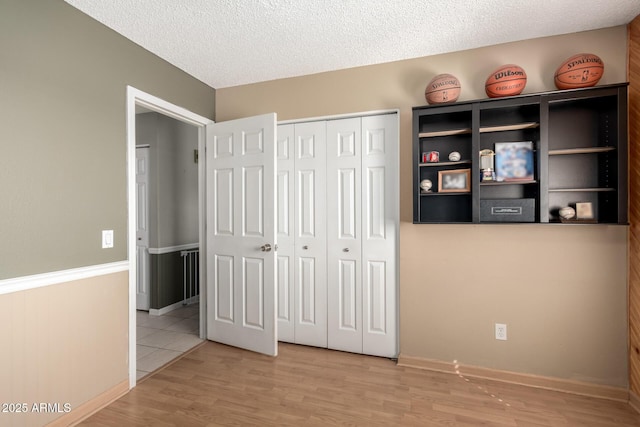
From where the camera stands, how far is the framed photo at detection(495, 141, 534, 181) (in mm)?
2164

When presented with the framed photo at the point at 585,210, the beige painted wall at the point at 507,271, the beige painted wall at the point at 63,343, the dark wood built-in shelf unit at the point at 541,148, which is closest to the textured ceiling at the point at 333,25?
the beige painted wall at the point at 507,271

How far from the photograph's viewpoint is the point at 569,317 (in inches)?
86.3

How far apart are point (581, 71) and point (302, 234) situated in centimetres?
231

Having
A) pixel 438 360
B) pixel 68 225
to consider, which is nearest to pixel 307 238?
pixel 438 360

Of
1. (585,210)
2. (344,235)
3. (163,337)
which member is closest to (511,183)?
(585,210)

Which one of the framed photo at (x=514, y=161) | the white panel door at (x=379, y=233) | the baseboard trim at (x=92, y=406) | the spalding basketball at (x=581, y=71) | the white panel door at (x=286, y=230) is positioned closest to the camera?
the baseboard trim at (x=92, y=406)

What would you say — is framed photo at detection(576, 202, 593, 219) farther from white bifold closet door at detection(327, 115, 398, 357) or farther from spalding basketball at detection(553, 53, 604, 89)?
white bifold closet door at detection(327, 115, 398, 357)

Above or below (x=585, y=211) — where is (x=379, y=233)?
below

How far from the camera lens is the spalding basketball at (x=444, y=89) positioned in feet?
7.28

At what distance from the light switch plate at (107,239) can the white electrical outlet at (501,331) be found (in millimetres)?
2825

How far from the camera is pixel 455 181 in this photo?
232cm

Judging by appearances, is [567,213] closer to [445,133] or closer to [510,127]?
[510,127]

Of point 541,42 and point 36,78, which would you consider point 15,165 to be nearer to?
point 36,78

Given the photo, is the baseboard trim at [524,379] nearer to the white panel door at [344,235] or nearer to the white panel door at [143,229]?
the white panel door at [344,235]
